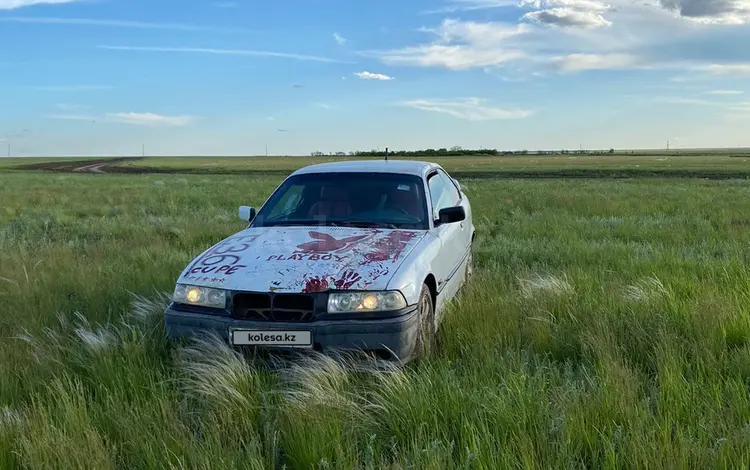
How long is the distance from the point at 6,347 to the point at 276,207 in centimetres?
246

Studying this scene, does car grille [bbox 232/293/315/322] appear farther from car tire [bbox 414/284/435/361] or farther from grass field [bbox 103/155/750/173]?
grass field [bbox 103/155/750/173]

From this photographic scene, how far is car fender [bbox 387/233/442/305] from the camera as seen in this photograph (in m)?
3.96

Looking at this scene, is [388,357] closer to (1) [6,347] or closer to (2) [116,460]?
(2) [116,460]

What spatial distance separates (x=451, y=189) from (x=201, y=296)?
364 cm

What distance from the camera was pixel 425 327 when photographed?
14.3ft

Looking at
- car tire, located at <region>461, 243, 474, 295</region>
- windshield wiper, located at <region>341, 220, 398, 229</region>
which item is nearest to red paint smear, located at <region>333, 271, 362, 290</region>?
windshield wiper, located at <region>341, 220, 398, 229</region>

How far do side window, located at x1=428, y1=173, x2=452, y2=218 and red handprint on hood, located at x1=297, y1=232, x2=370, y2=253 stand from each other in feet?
3.56

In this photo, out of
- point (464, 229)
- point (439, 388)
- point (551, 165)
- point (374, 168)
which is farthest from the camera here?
point (551, 165)

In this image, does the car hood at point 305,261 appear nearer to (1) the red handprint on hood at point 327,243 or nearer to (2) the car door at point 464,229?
(1) the red handprint on hood at point 327,243

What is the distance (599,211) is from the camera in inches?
596

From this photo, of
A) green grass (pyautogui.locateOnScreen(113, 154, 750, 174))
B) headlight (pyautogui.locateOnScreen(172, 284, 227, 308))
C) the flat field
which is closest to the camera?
headlight (pyautogui.locateOnScreen(172, 284, 227, 308))

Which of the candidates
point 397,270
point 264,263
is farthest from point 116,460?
point 397,270

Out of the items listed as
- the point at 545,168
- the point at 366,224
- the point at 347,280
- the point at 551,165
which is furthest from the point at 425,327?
the point at 551,165

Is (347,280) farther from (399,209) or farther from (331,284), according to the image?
(399,209)
